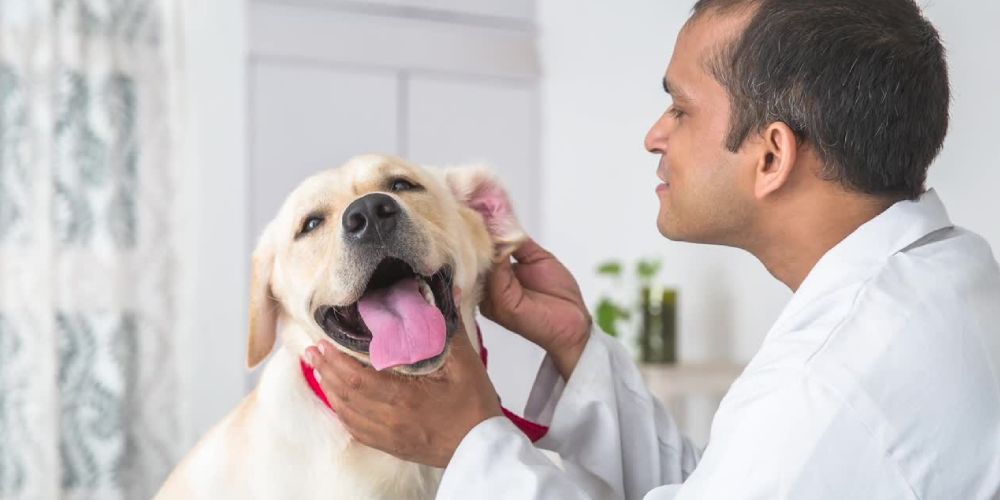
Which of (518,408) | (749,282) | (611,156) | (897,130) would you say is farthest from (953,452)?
(518,408)

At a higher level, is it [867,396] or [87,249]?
[867,396]

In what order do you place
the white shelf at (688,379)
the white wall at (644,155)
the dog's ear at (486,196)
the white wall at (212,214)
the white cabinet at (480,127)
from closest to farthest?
1. the dog's ear at (486,196)
2. the white wall at (644,155)
3. the white shelf at (688,379)
4. the white wall at (212,214)
5. the white cabinet at (480,127)

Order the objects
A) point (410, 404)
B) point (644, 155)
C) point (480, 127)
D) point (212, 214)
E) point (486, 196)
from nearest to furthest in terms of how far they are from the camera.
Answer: point (410, 404)
point (486, 196)
point (644, 155)
point (212, 214)
point (480, 127)

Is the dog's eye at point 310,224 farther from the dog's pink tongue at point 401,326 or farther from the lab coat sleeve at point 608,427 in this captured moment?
the lab coat sleeve at point 608,427

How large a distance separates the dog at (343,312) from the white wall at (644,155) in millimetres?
1295

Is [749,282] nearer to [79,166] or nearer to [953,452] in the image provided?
[953,452]

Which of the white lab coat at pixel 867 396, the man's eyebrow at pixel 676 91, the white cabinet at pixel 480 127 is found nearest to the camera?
the white lab coat at pixel 867 396

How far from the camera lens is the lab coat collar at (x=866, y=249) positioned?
101cm

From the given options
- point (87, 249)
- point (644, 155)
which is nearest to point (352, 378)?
point (644, 155)

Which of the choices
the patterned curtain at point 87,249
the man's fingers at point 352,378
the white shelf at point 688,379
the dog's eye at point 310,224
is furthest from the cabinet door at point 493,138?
the man's fingers at point 352,378

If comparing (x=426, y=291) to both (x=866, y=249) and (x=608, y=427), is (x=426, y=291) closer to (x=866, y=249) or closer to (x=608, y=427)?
(x=608, y=427)

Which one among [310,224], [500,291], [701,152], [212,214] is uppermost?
[701,152]

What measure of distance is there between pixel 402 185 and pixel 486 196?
0.61 feet

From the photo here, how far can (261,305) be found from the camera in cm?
136
